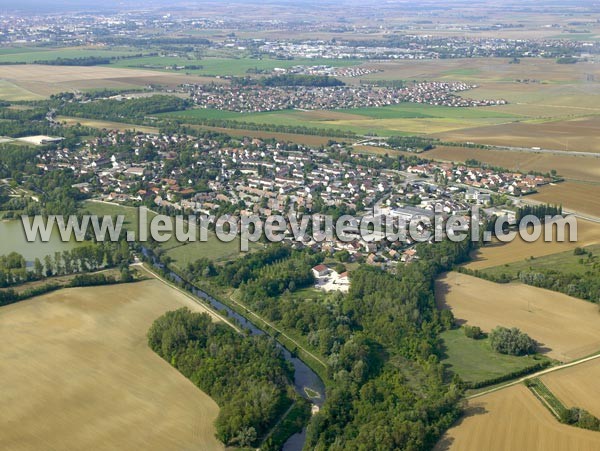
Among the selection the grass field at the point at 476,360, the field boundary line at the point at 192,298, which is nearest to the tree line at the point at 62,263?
the field boundary line at the point at 192,298

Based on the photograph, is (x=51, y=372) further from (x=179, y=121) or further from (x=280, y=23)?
(x=280, y=23)

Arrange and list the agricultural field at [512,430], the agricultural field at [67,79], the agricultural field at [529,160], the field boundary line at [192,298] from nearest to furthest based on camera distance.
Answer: the agricultural field at [512,430] < the field boundary line at [192,298] < the agricultural field at [529,160] < the agricultural field at [67,79]

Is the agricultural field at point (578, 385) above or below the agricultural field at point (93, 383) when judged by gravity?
below

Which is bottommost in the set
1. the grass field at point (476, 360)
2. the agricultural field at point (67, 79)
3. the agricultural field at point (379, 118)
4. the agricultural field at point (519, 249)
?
the grass field at point (476, 360)

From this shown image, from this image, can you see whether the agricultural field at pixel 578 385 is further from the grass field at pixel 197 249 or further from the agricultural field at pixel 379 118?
the agricultural field at pixel 379 118

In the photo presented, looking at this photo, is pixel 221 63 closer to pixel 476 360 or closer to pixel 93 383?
pixel 476 360

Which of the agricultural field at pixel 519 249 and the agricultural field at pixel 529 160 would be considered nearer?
the agricultural field at pixel 519 249

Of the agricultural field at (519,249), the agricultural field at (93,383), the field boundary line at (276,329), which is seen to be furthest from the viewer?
the agricultural field at (519,249)

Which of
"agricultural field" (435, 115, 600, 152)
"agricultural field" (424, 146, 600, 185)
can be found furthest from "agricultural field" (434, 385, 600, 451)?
"agricultural field" (435, 115, 600, 152)
